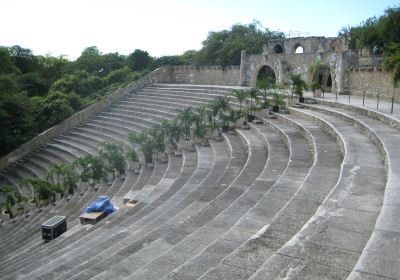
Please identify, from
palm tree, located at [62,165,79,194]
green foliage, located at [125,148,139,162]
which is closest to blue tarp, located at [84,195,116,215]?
green foliage, located at [125,148,139,162]

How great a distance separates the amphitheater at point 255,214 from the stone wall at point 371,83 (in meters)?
3.25

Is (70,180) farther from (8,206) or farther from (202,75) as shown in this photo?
(202,75)

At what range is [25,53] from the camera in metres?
42.5

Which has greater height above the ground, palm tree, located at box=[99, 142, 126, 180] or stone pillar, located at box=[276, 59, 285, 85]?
stone pillar, located at box=[276, 59, 285, 85]

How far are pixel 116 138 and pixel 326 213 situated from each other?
14.8 meters

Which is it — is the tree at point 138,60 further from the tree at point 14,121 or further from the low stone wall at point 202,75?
the tree at point 14,121

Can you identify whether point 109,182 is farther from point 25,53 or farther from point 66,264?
point 25,53

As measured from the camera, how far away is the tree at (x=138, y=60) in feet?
141

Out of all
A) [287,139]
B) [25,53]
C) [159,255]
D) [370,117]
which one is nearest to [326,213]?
[159,255]

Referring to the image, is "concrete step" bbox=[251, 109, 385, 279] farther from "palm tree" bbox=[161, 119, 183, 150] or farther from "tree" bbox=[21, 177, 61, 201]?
"tree" bbox=[21, 177, 61, 201]

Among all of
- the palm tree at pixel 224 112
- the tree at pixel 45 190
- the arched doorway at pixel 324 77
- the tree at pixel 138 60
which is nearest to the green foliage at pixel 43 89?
the tree at pixel 138 60

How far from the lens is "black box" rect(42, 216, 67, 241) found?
29.9 ft

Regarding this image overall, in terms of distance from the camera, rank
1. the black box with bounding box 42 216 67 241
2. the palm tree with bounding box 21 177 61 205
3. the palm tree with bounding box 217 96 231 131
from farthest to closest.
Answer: the palm tree with bounding box 217 96 231 131 → the palm tree with bounding box 21 177 61 205 → the black box with bounding box 42 216 67 241

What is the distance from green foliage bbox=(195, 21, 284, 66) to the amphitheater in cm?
1652
